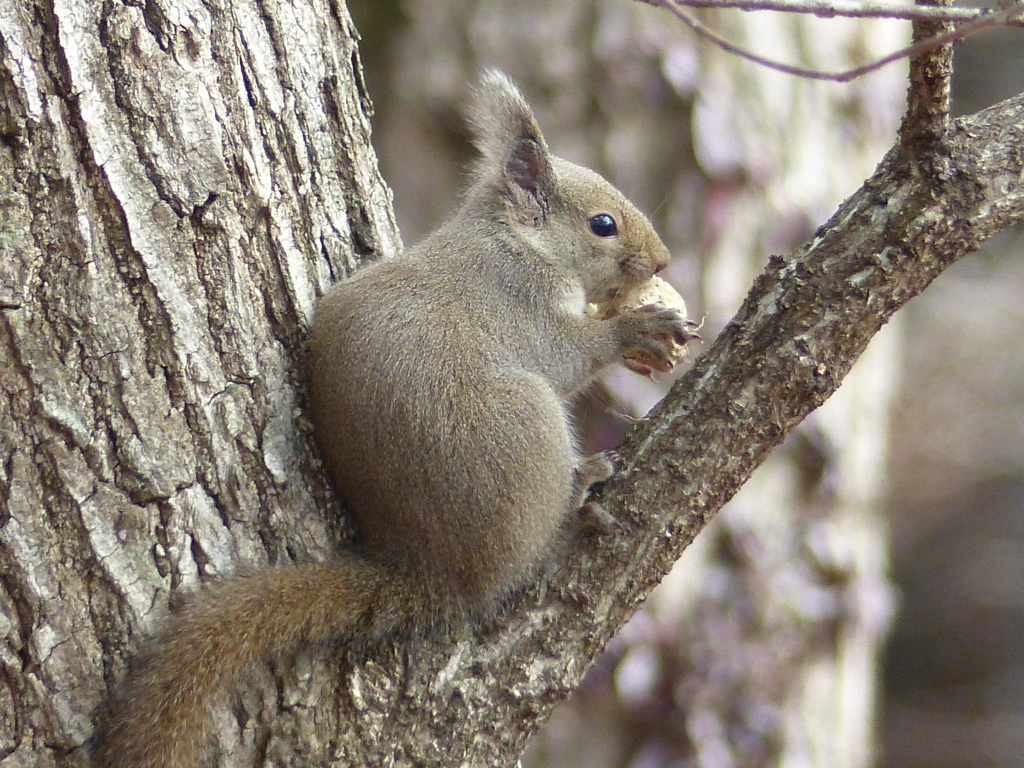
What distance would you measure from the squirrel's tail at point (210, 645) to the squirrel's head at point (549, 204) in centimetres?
112

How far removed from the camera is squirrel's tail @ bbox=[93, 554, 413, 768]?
167 centimetres

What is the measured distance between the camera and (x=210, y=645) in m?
1.71

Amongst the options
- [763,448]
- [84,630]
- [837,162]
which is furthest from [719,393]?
[837,162]

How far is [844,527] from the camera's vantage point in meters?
4.22

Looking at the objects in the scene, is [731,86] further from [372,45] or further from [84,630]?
[84,630]

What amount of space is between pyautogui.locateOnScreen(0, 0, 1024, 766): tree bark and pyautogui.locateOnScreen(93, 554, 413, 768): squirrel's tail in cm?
5

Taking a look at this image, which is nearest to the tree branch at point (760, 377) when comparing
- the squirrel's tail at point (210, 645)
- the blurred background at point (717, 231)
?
the squirrel's tail at point (210, 645)

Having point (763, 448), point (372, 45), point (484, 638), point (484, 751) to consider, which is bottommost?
point (484, 751)

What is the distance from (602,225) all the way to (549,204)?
0.48ft

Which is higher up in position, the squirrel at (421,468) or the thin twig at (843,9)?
the thin twig at (843,9)

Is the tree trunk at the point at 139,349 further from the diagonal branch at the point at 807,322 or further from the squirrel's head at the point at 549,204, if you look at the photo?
the squirrel's head at the point at 549,204

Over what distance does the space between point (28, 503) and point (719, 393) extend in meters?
1.18

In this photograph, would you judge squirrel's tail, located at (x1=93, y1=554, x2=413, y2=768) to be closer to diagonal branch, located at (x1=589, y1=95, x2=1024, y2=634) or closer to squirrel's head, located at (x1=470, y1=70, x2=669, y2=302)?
diagonal branch, located at (x1=589, y1=95, x2=1024, y2=634)

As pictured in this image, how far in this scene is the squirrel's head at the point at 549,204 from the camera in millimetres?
2660
